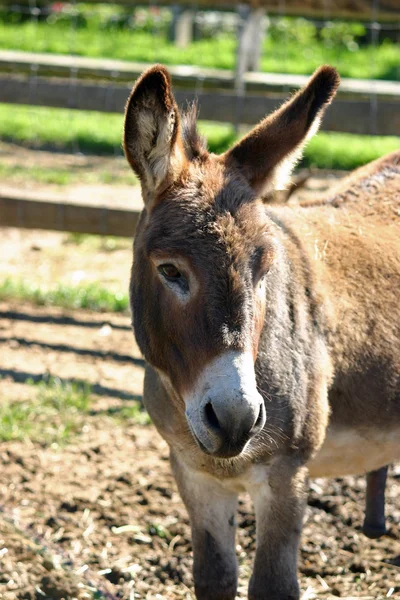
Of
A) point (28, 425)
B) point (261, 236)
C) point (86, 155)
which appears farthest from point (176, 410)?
point (86, 155)

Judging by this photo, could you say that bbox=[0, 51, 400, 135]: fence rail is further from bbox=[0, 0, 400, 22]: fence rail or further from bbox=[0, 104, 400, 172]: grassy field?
bbox=[0, 104, 400, 172]: grassy field

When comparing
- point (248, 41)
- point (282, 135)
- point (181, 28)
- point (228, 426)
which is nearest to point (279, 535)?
point (228, 426)

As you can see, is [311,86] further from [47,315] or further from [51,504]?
[47,315]

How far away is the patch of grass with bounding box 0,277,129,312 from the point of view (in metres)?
6.61

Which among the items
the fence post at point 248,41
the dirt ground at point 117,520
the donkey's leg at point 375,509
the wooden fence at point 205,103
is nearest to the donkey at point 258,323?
the donkey's leg at point 375,509

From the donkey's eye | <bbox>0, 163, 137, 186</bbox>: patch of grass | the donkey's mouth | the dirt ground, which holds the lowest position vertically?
the dirt ground

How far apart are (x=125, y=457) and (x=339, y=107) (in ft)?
9.22

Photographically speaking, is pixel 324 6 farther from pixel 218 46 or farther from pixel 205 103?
pixel 218 46

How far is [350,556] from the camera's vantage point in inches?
155

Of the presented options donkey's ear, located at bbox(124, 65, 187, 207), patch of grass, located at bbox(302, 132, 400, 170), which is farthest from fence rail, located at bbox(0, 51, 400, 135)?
patch of grass, located at bbox(302, 132, 400, 170)

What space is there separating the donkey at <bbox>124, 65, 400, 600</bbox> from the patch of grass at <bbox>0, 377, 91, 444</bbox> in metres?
1.55

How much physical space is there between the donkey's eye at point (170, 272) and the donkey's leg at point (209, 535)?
916 millimetres

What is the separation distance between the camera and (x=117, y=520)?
163 inches

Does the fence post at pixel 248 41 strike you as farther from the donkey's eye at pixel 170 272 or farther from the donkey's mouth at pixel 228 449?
the donkey's mouth at pixel 228 449
